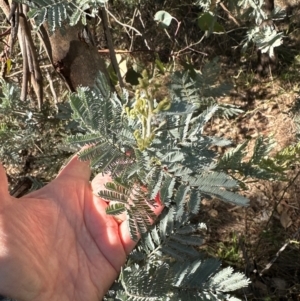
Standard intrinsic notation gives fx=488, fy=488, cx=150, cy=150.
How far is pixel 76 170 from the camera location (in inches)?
49.2

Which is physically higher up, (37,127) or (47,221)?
(37,127)

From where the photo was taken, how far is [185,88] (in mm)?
1191

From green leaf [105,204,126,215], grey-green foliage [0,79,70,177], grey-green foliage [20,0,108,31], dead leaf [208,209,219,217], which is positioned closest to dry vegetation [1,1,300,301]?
dead leaf [208,209,219,217]

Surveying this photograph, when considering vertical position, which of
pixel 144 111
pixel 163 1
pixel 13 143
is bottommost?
pixel 13 143

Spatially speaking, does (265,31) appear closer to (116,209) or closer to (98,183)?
(98,183)

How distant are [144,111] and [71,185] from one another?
0.55 meters

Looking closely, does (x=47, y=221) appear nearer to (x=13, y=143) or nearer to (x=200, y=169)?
(x=13, y=143)

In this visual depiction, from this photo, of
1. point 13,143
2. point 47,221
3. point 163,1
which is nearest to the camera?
point 47,221

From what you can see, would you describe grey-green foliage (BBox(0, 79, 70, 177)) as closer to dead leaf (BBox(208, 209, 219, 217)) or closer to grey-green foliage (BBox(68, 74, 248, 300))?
grey-green foliage (BBox(68, 74, 248, 300))

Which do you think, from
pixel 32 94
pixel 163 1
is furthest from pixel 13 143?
pixel 163 1

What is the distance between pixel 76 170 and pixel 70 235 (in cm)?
17

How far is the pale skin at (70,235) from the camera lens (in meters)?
1.15

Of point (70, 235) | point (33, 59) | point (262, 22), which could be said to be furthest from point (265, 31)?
point (70, 235)

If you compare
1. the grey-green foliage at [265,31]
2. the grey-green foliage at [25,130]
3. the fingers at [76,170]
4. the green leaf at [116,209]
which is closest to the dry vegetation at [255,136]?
the grey-green foliage at [25,130]
